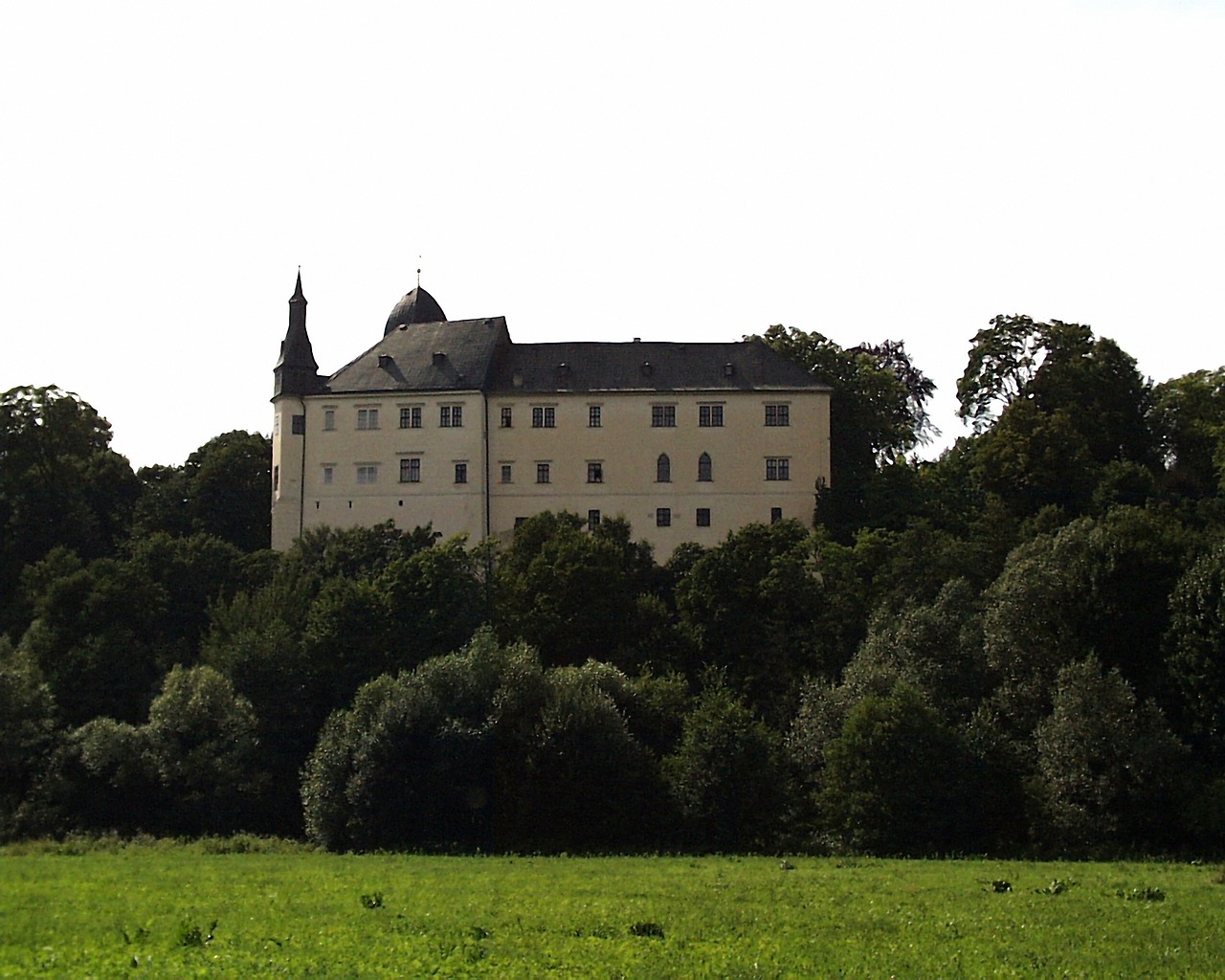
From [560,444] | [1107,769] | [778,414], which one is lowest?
[1107,769]

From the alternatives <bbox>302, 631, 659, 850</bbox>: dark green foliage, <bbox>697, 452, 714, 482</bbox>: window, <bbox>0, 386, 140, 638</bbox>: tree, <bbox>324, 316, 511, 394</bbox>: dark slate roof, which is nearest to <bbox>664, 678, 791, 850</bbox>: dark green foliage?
<bbox>302, 631, 659, 850</bbox>: dark green foliage

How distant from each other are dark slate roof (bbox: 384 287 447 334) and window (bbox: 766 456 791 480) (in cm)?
2360

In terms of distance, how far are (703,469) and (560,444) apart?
712 centimetres

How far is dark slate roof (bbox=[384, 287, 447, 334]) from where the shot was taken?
89.8m

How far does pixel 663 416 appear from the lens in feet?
252

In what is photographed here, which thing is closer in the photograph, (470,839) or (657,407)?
(470,839)

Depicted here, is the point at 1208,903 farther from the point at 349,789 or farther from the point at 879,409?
the point at 879,409

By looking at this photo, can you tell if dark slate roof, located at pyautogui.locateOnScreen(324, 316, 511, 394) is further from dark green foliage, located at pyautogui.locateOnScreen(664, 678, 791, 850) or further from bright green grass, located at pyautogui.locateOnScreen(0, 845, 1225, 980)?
bright green grass, located at pyautogui.locateOnScreen(0, 845, 1225, 980)

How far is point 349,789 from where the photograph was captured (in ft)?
141

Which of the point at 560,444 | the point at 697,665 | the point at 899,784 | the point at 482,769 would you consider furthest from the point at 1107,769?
the point at 560,444

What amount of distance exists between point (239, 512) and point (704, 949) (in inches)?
2549

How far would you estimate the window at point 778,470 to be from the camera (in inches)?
2950

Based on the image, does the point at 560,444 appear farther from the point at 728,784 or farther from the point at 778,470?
the point at 728,784

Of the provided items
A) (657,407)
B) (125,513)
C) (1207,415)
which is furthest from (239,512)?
(1207,415)
